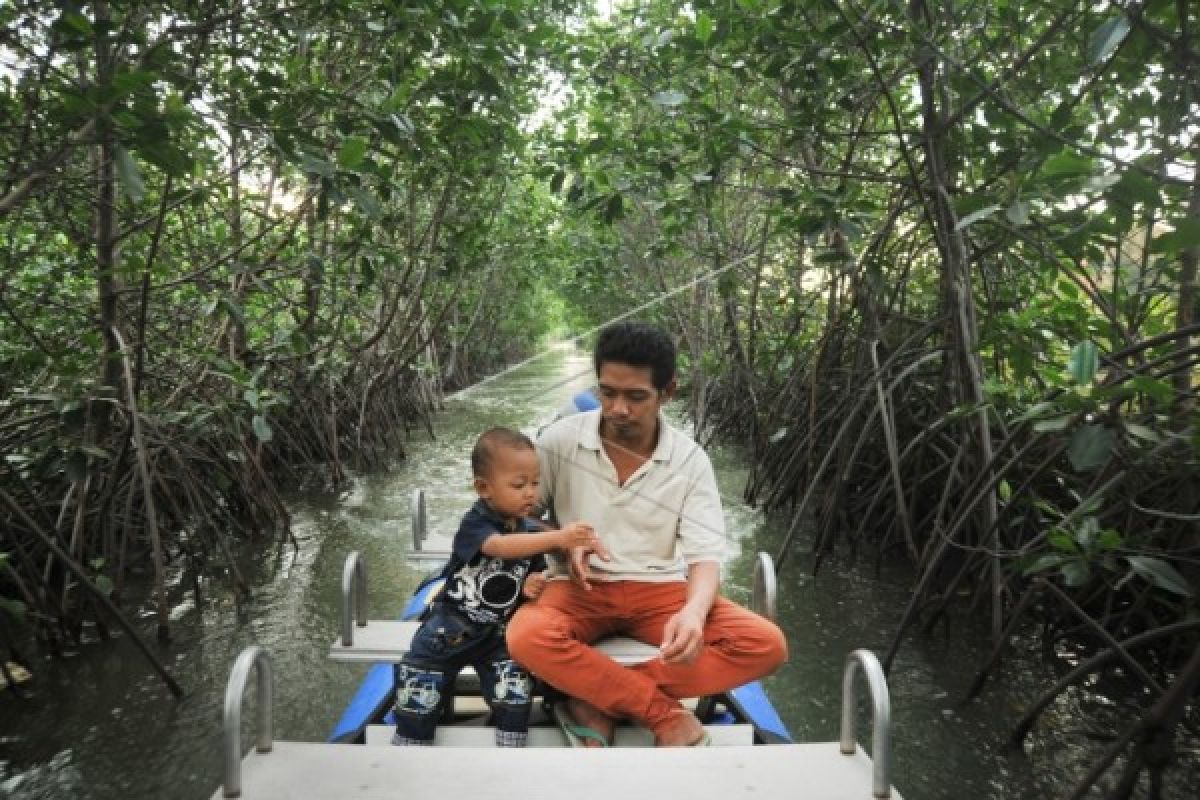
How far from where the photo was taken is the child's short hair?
2.10 m

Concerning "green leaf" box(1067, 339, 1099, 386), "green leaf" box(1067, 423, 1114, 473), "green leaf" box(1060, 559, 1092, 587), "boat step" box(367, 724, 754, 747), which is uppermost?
"green leaf" box(1067, 339, 1099, 386)

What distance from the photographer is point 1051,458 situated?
2932 mm

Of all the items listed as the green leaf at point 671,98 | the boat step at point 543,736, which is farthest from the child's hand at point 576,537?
the green leaf at point 671,98

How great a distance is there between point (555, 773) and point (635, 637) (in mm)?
679

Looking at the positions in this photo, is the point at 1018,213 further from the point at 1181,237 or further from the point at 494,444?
the point at 494,444

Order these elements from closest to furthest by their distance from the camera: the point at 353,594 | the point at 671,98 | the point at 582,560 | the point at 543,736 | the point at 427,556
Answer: the point at 582,560 → the point at 543,736 → the point at 353,594 → the point at 671,98 → the point at 427,556

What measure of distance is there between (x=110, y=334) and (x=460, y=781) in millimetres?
3102

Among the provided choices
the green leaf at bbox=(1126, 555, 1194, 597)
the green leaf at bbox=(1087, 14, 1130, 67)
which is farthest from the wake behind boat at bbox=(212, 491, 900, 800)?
the green leaf at bbox=(1087, 14, 1130, 67)

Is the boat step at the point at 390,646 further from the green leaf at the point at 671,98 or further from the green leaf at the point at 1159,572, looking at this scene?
the green leaf at the point at 671,98

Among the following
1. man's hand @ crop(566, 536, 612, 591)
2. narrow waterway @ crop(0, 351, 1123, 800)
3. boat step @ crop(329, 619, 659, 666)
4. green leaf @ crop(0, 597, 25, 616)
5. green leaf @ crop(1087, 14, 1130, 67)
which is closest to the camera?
green leaf @ crop(1087, 14, 1130, 67)

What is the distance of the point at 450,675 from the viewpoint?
218 cm

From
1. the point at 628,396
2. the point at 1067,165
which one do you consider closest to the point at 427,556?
the point at 628,396

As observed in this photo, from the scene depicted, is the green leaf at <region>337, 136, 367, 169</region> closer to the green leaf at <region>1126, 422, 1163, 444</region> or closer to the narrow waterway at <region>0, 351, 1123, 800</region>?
the narrow waterway at <region>0, 351, 1123, 800</region>

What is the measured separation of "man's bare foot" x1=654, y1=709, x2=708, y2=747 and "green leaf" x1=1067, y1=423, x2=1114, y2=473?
1011 millimetres
